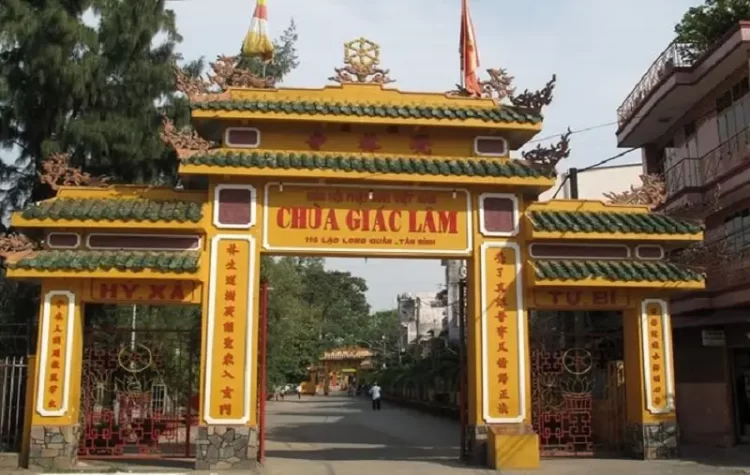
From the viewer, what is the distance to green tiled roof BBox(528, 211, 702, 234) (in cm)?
1173

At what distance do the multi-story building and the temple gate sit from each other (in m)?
2.33

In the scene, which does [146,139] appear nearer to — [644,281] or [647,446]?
[644,281]

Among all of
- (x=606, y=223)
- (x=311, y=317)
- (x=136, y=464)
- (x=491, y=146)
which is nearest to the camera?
(x=136, y=464)

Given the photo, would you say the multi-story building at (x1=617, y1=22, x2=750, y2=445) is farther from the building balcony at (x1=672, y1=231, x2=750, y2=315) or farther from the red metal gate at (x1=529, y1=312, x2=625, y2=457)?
the red metal gate at (x1=529, y1=312, x2=625, y2=457)

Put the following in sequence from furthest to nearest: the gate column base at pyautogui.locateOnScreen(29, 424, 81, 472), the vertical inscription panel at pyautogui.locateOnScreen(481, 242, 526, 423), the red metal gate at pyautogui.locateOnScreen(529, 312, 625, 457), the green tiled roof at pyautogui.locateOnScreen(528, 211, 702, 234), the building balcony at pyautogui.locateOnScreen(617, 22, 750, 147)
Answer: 1. the building balcony at pyautogui.locateOnScreen(617, 22, 750, 147)
2. the red metal gate at pyautogui.locateOnScreen(529, 312, 625, 457)
3. the green tiled roof at pyautogui.locateOnScreen(528, 211, 702, 234)
4. the vertical inscription panel at pyautogui.locateOnScreen(481, 242, 526, 423)
5. the gate column base at pyautogui.locateOnScreen(29, 424, 81, 472)

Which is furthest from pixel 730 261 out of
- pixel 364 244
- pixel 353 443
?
pixel 353 443

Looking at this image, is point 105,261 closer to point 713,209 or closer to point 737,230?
point 713,209

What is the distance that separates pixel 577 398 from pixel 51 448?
760 cm

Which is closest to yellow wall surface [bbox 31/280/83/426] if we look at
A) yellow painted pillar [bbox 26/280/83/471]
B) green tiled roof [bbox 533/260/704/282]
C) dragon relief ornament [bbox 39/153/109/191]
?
yellow painted pillar [bbox 26/280/83/471]

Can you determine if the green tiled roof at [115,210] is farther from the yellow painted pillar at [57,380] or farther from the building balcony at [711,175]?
the building balcony at [711,175]

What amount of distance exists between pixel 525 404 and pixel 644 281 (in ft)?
8.11

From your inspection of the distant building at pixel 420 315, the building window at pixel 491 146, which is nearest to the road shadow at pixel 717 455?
the building window at pixel 491 146

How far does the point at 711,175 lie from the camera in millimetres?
15586

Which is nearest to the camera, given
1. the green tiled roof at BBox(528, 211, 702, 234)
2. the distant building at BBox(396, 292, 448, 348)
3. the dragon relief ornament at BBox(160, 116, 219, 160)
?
the dragon relief ornament at BBox(160, 116, 219, 160)
